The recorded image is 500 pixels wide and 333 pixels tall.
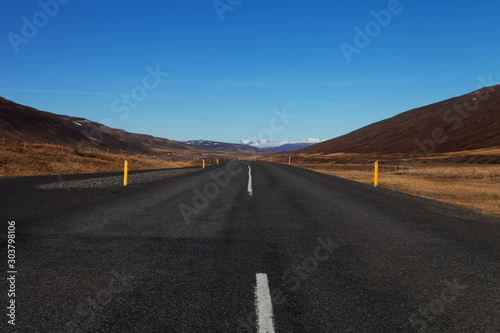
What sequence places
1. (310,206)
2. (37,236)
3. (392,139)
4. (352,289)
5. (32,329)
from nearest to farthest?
(32,329) < (352,289) < (37,236) < (310,206) < (392,139)

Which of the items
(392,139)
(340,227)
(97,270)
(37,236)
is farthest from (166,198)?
(392,139)

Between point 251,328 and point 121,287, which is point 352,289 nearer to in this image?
point 251,328

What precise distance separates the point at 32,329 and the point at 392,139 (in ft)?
502

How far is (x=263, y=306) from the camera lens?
3209 millimetres

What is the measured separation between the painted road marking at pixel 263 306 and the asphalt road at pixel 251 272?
2 centimetres

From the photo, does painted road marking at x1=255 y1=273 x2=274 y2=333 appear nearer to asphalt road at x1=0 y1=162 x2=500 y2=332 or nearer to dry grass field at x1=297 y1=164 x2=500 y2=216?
asphalt road at x1=0 y1=162 x2=500 y2=332

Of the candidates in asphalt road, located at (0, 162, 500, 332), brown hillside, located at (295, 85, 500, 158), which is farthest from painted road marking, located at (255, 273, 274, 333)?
brown hillside, located at (295, 85, 500, 158)

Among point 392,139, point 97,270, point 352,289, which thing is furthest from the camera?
point 392,139

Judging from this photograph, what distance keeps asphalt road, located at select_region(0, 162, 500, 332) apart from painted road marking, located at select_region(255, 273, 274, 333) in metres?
0.02

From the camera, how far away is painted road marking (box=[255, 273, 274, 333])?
2.84 meters

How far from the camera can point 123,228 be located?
259 inches

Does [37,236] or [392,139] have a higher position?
[392,139]

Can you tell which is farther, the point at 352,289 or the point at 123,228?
the point at 123,228

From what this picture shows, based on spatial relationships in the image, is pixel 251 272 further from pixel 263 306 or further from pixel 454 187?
pixel 454 187
